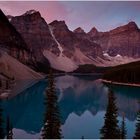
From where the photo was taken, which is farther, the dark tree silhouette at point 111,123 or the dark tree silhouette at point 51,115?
the dark tree silhouette at point 111,123

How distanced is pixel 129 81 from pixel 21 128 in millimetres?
122578

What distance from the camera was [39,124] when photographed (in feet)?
211

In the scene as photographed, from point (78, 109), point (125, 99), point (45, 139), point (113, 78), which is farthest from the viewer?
point (113, 78)

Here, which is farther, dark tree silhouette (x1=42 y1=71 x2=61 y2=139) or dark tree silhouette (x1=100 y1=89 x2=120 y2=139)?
dark tree silhouette (x1=100 y1=89 x2=120 y2=139)

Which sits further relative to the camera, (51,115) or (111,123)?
(111,123)

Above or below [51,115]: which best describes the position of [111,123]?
below

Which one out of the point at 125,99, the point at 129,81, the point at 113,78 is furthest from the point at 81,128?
the point at 113,78

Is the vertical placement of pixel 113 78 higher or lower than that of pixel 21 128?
higher

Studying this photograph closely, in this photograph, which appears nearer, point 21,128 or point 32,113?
point 21,128

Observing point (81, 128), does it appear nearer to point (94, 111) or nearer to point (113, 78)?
point (94, 111)

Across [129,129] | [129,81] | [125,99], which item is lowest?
[129,129]

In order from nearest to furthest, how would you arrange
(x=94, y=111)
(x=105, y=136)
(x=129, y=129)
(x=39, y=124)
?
(x=105, y=136) → (x=129, y=129) → (x=39, y=124) → (x=94, y=111)

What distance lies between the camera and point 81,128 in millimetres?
59781

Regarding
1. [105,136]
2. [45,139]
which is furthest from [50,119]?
[105,136]
